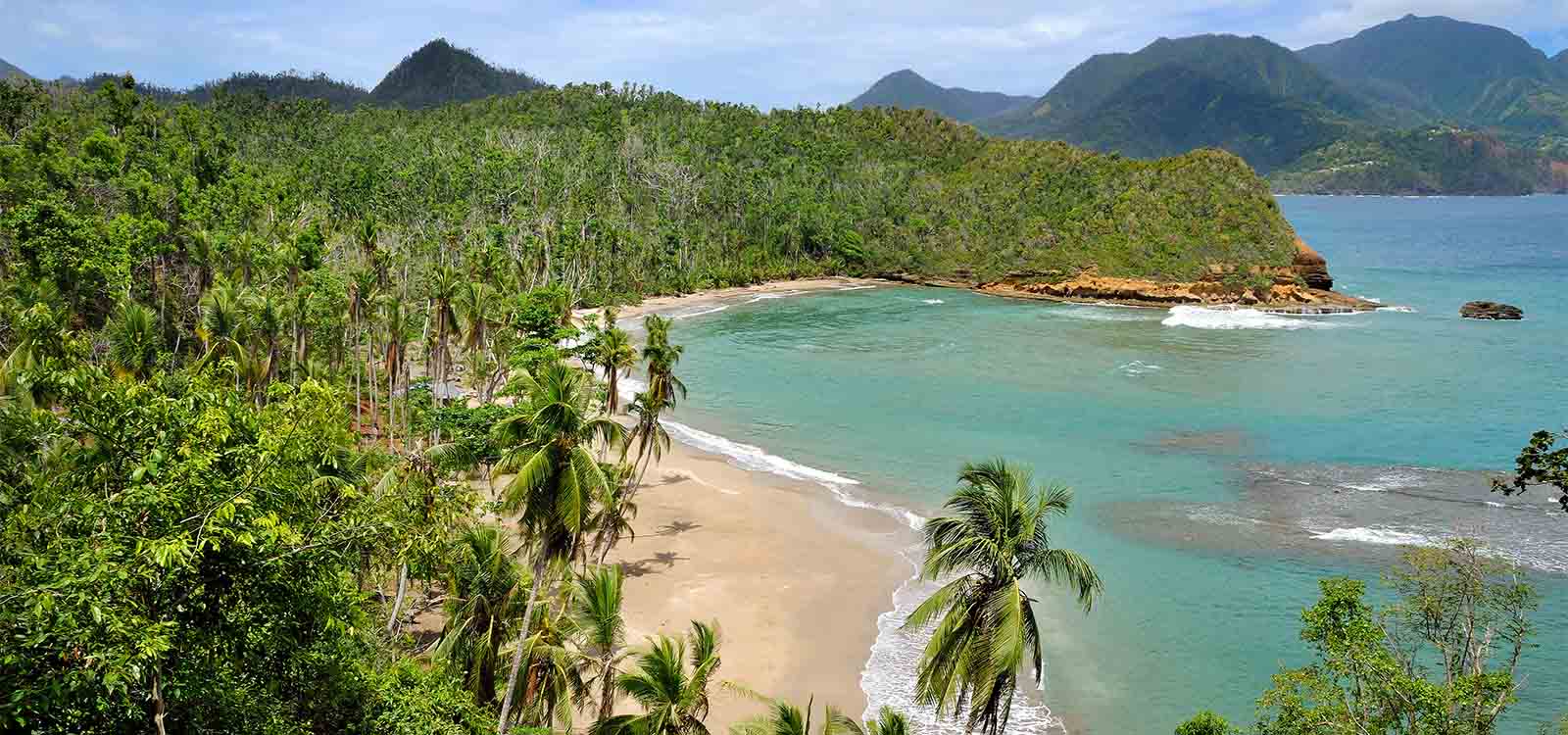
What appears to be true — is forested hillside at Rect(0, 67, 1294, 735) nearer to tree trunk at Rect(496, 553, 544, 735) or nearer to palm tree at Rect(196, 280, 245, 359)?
tree trunk at Rect(496, 553, 544, 735)

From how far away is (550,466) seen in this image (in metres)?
16.6

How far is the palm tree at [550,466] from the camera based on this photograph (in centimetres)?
1647

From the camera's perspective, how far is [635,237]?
10038 centimetres

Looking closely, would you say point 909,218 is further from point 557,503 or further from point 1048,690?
point 557,503

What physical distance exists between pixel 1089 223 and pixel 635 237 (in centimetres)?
5534

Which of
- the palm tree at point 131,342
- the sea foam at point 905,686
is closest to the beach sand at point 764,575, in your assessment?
the sea foam at point 905,686

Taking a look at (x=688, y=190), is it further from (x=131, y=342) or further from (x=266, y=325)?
(x=131, y=342)

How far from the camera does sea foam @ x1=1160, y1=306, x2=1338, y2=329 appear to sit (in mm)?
86000

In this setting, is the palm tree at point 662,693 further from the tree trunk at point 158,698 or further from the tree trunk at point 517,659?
the tree trunk at point 158,698

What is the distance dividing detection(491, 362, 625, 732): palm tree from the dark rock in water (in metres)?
96.2

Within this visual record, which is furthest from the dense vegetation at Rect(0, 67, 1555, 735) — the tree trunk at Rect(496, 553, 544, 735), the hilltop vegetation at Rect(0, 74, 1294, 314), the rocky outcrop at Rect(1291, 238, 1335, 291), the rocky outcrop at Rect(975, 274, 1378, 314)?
the rocky outcrop at Rect(975, 274, 1378, 314)

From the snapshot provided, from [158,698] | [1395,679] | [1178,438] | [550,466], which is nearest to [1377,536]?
[1178,438]

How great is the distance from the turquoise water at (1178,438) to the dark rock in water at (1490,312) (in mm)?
1668

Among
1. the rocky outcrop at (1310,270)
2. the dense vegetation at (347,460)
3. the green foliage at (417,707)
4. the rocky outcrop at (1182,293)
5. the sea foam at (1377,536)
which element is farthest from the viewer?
the rocky outcrop at (1310,270)
